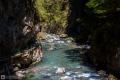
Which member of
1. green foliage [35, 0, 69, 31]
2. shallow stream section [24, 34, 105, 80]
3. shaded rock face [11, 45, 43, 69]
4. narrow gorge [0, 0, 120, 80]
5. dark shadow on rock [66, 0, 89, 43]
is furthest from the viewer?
green foliage [35, 0, 69, 31]

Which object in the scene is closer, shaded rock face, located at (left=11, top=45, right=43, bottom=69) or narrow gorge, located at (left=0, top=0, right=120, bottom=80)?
narrow gorge, located at (left=0, top=0, right=120, bottom=80)

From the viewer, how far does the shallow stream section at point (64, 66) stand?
25189mm

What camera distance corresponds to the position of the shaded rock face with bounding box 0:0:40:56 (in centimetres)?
2488

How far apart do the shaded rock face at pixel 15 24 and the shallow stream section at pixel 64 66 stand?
4157 mm

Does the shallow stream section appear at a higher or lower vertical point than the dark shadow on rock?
lower

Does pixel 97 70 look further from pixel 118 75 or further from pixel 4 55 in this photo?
pixel 4 55

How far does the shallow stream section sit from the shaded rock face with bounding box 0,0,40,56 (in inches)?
164

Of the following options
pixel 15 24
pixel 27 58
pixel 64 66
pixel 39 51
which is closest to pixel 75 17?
pixel 39 51

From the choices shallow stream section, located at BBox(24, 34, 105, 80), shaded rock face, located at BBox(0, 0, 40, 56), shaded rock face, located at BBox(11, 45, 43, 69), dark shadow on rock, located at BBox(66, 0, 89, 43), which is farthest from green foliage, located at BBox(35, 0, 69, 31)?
shaded rock face, located at BBox(0, 0, 40, 56)

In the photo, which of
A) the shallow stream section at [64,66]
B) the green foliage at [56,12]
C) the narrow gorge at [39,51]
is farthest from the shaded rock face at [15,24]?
the green foliage at [56,12]

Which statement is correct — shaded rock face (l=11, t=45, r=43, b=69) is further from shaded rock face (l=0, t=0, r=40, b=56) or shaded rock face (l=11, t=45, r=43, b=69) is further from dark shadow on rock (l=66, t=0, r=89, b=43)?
dark shadow on rock (l=66, t=0, r=89, b=43)

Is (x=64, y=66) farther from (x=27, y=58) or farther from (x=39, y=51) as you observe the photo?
(x=27, y=58)

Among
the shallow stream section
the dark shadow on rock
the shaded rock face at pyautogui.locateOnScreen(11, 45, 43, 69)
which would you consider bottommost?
the shallow stream section

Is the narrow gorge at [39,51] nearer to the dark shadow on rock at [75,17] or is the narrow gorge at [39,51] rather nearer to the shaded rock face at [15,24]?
the shaded rock face at [15,24]
